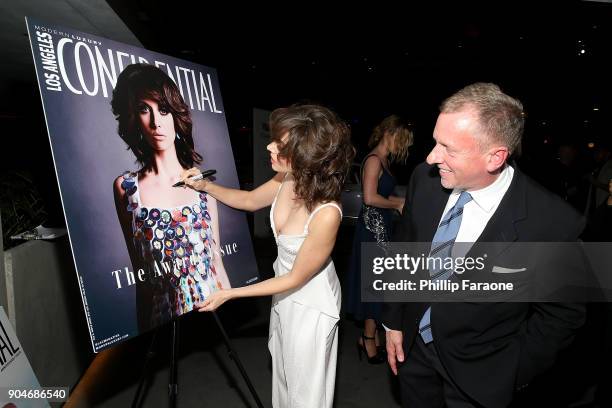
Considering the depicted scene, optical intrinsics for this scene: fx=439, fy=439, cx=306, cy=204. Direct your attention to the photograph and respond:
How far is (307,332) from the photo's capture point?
1732mm

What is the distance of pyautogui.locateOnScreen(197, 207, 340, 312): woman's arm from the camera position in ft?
5.17

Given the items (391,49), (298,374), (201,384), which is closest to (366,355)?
(201,384)

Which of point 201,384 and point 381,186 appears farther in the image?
point 381,186

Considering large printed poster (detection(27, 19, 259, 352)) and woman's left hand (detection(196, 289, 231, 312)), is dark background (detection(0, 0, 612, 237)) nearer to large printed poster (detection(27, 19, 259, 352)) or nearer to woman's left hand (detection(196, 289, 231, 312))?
large printed poster (detection(27, 19, 259, 352))

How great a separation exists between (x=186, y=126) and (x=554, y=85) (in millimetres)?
10971

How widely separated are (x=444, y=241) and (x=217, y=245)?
101cm

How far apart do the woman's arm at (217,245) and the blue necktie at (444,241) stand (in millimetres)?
895

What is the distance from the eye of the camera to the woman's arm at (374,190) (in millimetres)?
2852

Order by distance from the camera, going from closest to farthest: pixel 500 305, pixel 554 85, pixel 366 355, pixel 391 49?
pixel 500 305 → pixel 366 355 → pixel 391 49 → pixel 554 85

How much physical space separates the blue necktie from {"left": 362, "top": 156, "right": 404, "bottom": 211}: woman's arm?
137cm

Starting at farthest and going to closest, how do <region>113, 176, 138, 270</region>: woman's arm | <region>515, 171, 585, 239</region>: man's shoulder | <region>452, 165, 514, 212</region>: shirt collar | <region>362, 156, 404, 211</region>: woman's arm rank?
<region>362, 156, 404, 211</region>: woman's arm < <region>113, 176, 138, 270</region>: woman's arm < <region>452, 165, 514, 212</region>: shirt collar < <region>515, 171, 585, 239</region>: man's shoulder

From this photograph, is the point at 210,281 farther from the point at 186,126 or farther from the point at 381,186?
the point at 381,186

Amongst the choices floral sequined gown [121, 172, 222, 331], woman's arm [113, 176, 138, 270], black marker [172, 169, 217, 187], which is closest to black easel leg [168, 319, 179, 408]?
floral sequined gown [121, 172, 222, 331]

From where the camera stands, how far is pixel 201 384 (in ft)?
8.93
